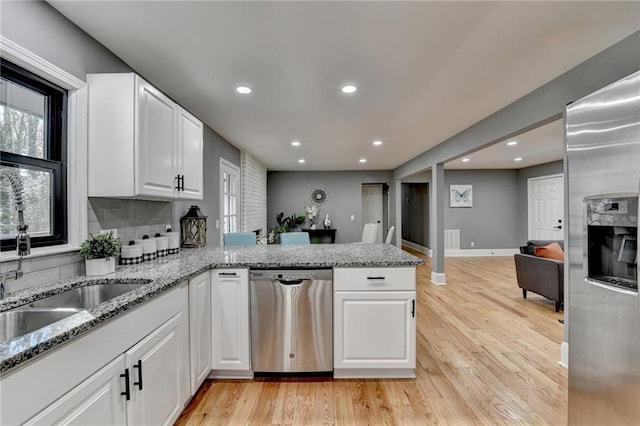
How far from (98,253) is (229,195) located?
3247 mm

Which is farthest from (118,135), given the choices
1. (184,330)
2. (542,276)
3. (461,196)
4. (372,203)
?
(461,196)

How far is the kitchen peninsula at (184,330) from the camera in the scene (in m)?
0.94

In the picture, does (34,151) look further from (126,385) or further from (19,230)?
(126,385)

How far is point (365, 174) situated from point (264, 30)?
6.52 m

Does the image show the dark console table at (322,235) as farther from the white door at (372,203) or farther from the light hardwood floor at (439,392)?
the light hardwood floor at (439,392)

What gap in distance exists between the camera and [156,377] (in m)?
1.52

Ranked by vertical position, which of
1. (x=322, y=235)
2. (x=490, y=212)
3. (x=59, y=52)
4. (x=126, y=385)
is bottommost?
(x=126, y=385)

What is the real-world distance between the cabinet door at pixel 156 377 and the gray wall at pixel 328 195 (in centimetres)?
639

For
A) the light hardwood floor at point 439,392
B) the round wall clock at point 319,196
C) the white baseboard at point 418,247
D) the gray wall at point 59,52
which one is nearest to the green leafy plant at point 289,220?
the round wall clock at point 319,196

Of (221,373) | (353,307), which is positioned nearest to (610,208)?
(353,307)

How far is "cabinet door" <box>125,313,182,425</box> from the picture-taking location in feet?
4.43

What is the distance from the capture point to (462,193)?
324 inches

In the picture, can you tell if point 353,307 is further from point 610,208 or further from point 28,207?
point 28,207

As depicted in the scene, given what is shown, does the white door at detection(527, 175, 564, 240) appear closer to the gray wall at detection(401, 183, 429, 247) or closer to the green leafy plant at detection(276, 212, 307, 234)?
the gray wall at detection(401, 183, 429, 247)
